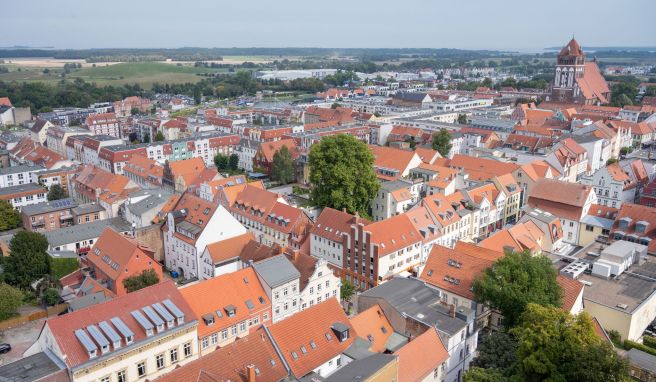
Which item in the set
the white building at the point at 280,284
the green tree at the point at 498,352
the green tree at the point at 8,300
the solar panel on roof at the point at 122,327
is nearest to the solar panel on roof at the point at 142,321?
the solar panel on roof at the point at 122,327

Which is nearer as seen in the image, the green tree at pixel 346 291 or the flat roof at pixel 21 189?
the green tree at pixel 346 291

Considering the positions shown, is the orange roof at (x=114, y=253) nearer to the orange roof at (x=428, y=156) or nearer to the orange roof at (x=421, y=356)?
the orange roof at (x=421, y=356)

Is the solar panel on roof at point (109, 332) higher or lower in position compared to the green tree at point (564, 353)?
lower

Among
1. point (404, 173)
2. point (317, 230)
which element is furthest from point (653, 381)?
point (404, 173)

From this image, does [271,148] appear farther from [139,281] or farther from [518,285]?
[518,285]

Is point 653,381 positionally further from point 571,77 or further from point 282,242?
point 571,77

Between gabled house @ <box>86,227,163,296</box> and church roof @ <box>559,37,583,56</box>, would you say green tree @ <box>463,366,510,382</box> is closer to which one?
gabled house @ <box>86,227,163,296</box>
